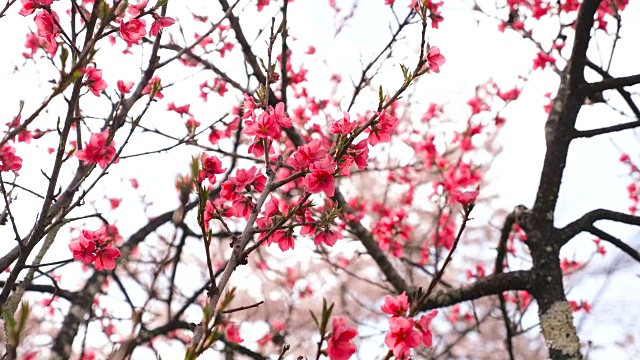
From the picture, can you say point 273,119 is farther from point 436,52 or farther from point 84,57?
point 84,57

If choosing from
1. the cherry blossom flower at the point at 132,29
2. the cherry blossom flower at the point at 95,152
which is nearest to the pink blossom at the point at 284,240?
the cherry blossom flower at the point at 95,152

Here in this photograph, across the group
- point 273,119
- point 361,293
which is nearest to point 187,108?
point 273,119

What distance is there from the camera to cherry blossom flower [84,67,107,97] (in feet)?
7.09

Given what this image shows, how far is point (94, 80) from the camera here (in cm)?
217

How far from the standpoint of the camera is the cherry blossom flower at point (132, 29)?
2.03 metres

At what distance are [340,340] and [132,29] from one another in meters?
1.44

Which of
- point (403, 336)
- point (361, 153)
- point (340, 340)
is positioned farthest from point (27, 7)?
point (403, 336)

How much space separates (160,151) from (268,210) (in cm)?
98

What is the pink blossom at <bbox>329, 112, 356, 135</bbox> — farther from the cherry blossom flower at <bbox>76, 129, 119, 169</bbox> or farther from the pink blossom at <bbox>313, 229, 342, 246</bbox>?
the cherry blossom flower at <bbox>76, 129, 119, 169</bbox>

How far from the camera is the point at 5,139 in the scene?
151cm

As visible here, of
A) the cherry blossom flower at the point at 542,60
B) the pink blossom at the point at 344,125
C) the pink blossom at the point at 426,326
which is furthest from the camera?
the cherry blossom flower at the point at 542,60

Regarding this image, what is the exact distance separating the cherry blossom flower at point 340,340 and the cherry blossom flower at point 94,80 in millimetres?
1451

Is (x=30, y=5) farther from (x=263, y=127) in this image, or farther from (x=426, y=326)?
(x=426, y=326)

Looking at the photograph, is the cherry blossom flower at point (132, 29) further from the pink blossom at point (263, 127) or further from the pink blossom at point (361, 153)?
the pink blossom at point (361, 153)
